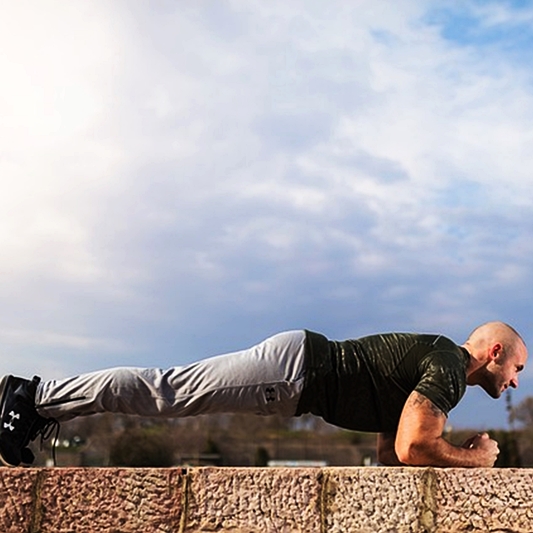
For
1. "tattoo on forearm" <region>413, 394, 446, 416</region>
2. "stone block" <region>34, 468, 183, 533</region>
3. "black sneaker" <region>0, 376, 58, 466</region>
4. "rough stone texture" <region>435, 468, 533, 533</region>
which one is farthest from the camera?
"black sneaker" <region>0, 376, 58, 466</region>

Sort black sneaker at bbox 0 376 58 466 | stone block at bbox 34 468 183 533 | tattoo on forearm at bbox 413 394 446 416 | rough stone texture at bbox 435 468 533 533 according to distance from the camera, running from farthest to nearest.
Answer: black sneaker at bbox 0 376 58 466 → tattoo on forearm at bbox 413 394 446 416 → stone block at bbox 34 468 183 533 → rough stone texture at bbox 435 468 533 533

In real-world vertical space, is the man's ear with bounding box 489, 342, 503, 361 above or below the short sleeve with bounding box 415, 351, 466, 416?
above

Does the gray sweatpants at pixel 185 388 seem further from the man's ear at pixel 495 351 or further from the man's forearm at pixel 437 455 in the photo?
the man's ear at pixel 495 351

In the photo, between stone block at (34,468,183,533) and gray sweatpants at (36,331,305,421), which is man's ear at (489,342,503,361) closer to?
gray sweatpants at (36,331,305,421)

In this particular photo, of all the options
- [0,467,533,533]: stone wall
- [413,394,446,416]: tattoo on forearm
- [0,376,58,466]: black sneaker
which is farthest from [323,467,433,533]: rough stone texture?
[0,376,58,466]: black sneaker

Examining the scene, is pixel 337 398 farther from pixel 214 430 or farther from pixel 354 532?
pixel 214 430

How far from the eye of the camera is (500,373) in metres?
4.42

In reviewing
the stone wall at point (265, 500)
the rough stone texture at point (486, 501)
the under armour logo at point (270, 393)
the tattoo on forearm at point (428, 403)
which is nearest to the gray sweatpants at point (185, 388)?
the under armour logo at point (270, 393)

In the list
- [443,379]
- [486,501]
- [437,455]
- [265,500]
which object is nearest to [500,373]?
[443,379]

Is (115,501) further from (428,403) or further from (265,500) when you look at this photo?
(428,403)

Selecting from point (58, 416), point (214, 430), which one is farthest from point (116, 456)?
point (58, 416)

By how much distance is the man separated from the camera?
13.8ft

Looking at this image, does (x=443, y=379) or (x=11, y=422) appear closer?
(x=443, y=379)

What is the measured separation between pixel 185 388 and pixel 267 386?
37 cm
